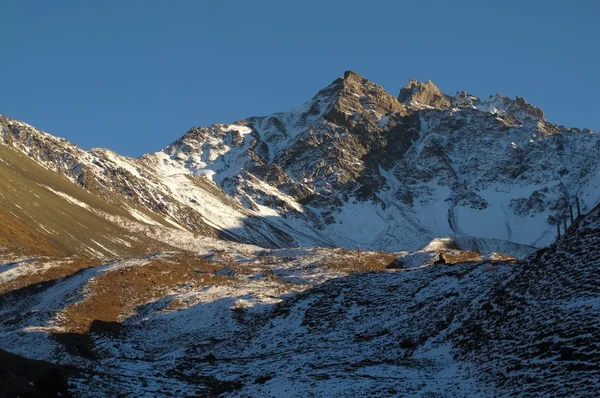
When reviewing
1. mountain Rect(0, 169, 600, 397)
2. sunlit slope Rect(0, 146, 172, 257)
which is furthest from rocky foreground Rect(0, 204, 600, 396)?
sunlit slope Rect(0, 146, 172, 257)

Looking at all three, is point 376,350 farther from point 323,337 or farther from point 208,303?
point 208,303

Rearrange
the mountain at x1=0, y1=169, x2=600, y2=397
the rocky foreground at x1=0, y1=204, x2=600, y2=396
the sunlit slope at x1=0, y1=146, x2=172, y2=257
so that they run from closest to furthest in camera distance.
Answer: the mountain at x1=0, y1=169, x2=600, y2=397
the rocky foreground at x1=0, y1=204, x2=600, y2=396
the sunlit slope at x1=0, y1=146, x2=172, y2=257

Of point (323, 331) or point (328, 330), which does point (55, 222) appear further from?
point (328, 330)

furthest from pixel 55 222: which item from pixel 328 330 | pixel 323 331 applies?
pixel 328 330

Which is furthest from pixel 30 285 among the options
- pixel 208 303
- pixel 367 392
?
pixel 367 392

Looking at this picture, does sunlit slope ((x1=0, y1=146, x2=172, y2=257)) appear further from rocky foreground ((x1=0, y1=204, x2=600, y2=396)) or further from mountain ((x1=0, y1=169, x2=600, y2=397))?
mountain ((x1=0, y1=169, x2=600, y2=397))

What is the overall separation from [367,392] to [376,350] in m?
11.5

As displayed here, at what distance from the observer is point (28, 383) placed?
24047 mm

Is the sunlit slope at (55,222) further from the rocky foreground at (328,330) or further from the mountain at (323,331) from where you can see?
the mountain at (323,331)

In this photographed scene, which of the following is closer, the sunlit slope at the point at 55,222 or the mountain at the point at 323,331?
the mountain at the point at 323,331

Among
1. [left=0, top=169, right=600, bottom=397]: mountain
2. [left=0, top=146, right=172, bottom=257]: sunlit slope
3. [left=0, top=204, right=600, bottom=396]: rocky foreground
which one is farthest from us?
[left=0, top=146, right=172, bottom=257]: sunlit slope

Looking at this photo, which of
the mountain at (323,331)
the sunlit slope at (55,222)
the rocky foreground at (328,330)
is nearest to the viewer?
the mountain at (323,331)

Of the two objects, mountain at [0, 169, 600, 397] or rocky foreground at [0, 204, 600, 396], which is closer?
mountain at [0, 169, 600, 397]

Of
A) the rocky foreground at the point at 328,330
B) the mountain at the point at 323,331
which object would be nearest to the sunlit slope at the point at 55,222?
the rocky foreground at the point at 328,330
